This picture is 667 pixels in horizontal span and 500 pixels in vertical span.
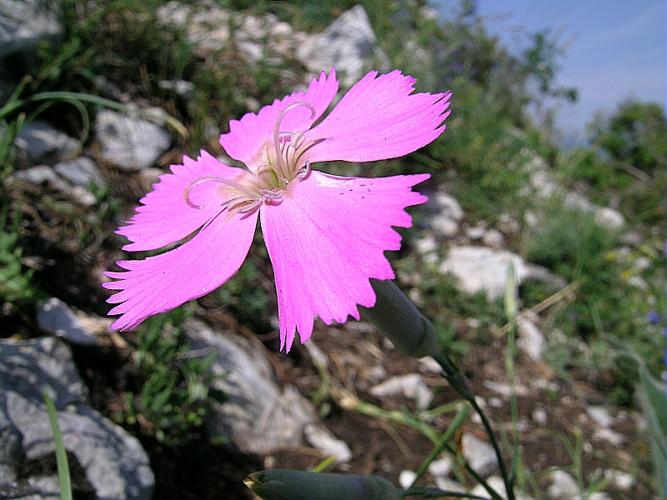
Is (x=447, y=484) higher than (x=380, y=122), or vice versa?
(x=380, y=122)

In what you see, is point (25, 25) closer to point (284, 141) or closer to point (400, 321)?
point (284, 141)

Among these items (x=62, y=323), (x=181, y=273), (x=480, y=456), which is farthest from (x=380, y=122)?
(x=480, y=456)

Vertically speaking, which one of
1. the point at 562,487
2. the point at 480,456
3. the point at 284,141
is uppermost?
the point at 284,141

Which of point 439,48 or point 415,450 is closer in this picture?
point 415,450

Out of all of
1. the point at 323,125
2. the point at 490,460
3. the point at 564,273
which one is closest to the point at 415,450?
the point at 490,460

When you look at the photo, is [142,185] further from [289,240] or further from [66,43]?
[289,240]

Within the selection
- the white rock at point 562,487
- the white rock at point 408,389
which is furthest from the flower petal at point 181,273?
the white rock at point 562,487

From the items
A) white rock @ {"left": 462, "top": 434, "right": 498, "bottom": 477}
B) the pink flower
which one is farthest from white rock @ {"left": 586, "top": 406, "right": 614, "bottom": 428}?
the pink flower
